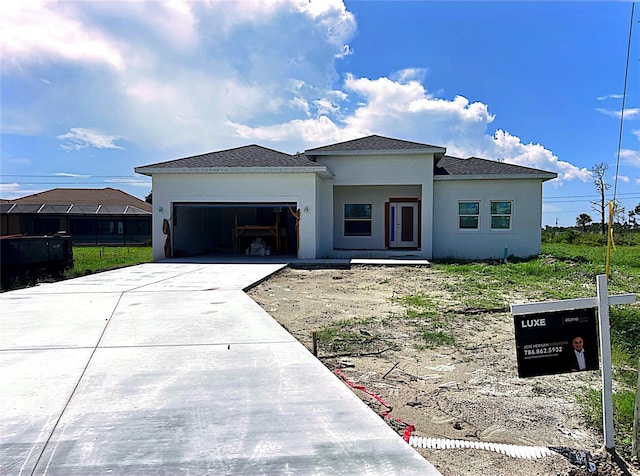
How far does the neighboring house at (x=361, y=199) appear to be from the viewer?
1684cm

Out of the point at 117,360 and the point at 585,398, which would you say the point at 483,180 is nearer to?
the point at 585,398

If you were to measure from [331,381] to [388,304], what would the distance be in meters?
4.91

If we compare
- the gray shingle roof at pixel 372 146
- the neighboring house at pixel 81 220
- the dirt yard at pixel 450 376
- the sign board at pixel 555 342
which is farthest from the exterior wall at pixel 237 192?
the neighboring house at pixel 81 220

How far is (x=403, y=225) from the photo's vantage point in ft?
65.5

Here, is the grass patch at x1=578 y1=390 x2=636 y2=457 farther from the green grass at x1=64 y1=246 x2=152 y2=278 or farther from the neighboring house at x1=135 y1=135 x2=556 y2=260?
the neighboring house at x1=135 y1=135 x2=556 y2=260

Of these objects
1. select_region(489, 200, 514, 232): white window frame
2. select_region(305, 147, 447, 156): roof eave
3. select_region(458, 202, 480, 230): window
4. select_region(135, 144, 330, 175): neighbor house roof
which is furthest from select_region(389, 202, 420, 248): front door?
select_region(135, 144, 330, 175): neighbor house roof

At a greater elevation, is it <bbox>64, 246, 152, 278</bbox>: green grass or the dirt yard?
<bbox>64, 246, 152, 278</bbox>: green grass

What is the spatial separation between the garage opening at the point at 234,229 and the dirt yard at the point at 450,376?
31.9 feet

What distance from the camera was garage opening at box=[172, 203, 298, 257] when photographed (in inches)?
718

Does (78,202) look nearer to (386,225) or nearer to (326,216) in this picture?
(326,216)

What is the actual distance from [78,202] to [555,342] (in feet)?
118

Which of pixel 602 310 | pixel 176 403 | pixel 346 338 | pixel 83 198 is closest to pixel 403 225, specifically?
pixel 346 338

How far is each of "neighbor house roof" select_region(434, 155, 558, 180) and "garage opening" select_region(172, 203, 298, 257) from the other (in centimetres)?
682

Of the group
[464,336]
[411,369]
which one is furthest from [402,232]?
[411,369]
